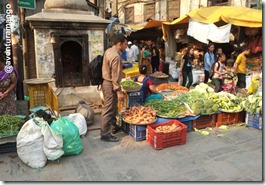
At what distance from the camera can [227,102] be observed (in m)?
5.74

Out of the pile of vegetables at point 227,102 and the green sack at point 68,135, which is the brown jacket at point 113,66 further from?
the pile of vegetables at point 227,102

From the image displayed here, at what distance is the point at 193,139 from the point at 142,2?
2075cm

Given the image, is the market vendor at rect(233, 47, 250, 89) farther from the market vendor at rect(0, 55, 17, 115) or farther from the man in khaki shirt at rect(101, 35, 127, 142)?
the market vendor at rect(0, 55, 17, 115)

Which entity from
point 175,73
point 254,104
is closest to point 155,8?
point 175,73

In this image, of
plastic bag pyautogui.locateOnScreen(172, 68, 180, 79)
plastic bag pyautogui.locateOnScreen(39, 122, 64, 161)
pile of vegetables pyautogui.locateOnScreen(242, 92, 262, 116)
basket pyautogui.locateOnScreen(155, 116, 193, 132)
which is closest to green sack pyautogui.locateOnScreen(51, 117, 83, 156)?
plastic bag pyautogui.locateOnScreen(39, 122, 64, 161)

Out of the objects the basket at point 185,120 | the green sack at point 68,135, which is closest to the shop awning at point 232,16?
the basket at point 185,120

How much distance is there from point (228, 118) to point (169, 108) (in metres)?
1.45

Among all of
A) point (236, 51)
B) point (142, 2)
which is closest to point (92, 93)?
point (236, 51)

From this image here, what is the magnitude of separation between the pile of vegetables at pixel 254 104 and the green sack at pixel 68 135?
144 inches

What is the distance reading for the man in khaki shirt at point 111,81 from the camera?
14.7ft

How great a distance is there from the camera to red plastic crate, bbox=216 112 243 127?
5508 mm

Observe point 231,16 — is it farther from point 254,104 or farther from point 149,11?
point 149,11

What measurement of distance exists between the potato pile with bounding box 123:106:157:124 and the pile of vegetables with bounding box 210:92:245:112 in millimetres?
1686

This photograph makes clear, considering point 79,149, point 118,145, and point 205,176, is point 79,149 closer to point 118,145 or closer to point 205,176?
point 118,145
